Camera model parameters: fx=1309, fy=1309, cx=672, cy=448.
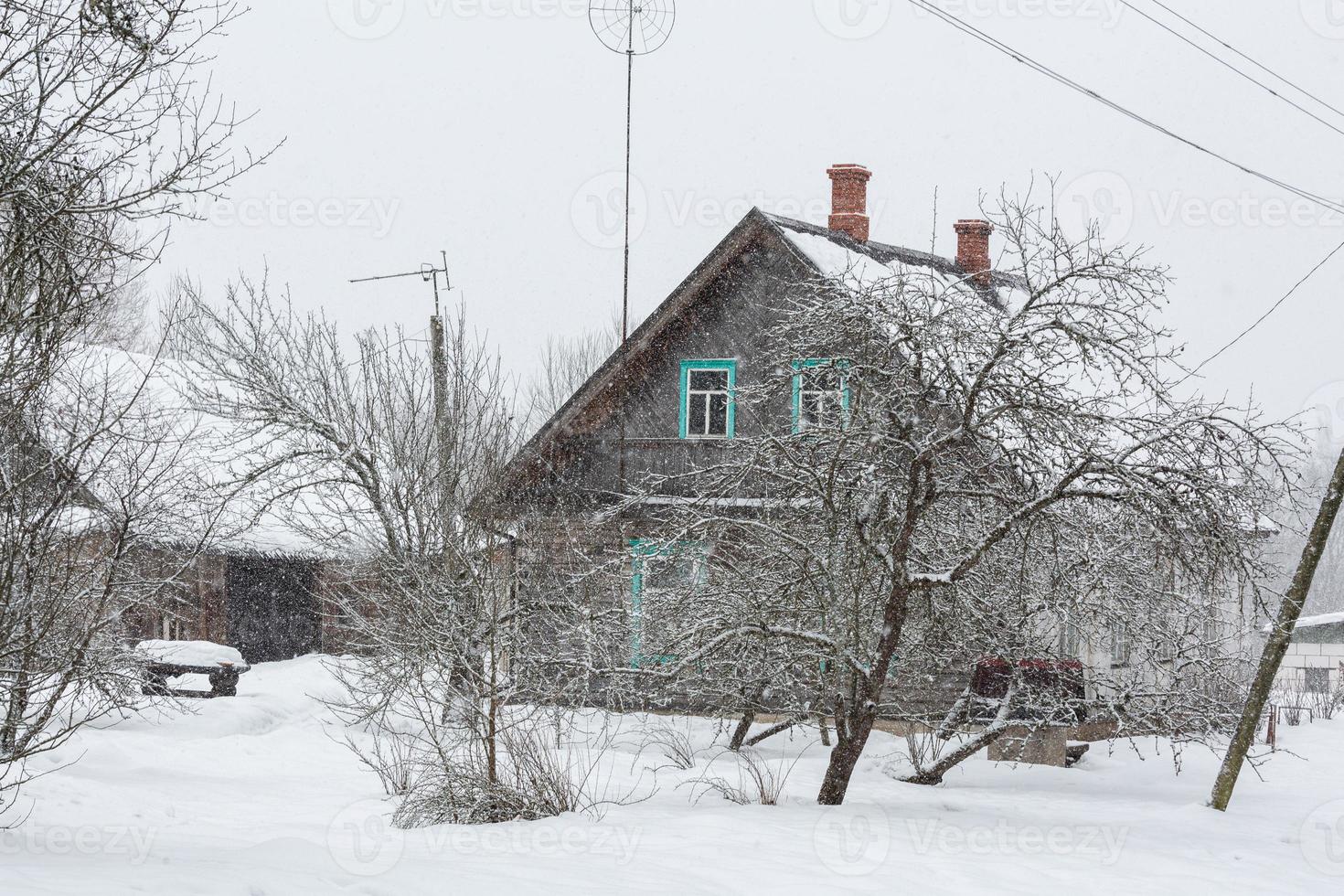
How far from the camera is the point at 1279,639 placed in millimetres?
10727

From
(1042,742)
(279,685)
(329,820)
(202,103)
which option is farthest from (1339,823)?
(279,685)

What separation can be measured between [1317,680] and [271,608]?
78.0ft

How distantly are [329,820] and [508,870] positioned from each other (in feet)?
14.7

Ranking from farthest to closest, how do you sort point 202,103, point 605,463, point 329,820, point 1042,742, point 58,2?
point 605,463 < point 1042,742 < point 329,820 < point 202,103 < point 58,2

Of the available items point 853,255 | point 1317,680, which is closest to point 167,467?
point 853,255

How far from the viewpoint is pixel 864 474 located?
34.1 feet

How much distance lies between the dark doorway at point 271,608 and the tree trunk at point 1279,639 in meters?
18.1

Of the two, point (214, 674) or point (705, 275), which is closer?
point (705, 275)

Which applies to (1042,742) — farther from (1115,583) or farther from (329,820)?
(329,820)

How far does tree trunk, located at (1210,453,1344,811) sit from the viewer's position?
10727mm

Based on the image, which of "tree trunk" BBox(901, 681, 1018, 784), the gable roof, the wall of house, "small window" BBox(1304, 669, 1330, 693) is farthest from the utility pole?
the wall of house

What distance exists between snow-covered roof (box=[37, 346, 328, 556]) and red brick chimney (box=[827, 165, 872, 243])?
9.09 m

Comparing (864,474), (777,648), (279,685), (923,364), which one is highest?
(923,364)

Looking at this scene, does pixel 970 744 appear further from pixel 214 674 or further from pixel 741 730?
pixel 214 674
